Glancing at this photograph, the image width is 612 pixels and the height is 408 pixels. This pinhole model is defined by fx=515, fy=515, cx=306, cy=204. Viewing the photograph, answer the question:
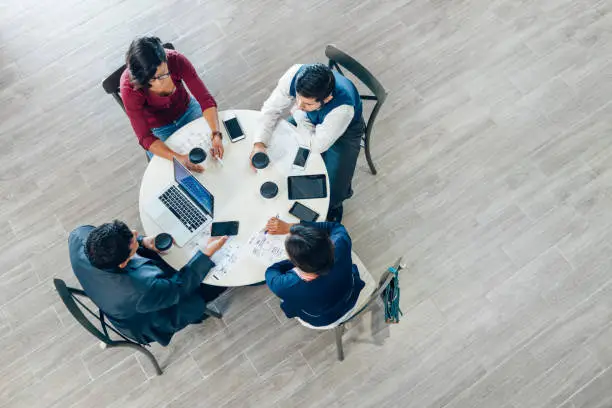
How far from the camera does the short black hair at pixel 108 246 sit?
2076 millimetres

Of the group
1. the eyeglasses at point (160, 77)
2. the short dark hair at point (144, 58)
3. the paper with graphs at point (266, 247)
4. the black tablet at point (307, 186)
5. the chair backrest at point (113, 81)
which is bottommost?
the paper with graphs at point (266, 247)

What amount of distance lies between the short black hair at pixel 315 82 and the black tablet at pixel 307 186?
0.39 meters

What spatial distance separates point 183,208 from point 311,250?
84 centimetres

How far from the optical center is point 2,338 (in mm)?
3025

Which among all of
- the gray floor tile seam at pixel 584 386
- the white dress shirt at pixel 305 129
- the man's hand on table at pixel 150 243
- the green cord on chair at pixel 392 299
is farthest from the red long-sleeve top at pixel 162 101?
the gray floor tile seam at pixel 584 386

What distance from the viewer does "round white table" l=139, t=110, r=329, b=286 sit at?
93.9 inches

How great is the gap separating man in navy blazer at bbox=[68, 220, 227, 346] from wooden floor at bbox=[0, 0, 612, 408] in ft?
1.80

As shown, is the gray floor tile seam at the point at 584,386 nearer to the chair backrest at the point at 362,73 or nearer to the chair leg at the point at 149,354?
the chair backrest at the point at 362,73

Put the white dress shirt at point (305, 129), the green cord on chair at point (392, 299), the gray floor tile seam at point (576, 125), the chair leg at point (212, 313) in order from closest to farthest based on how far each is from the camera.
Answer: the green cord on chair at point (392, 299) < the white dress shirt at point (305, 129) < the chair leg at point (212, 313) < the gray floor tile seam at point (576, 125)

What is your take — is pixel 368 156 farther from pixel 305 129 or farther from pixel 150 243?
pixel 150 243

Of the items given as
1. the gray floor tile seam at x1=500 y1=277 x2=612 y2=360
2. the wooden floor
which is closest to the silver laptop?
the wooden floor

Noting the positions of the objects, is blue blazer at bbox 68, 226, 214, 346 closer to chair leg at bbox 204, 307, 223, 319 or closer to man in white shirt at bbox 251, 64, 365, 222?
chair leg at bbox 204, 307, 223, 319

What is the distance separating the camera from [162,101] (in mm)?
2725

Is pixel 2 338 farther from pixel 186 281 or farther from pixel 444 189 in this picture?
pixel 444 189
